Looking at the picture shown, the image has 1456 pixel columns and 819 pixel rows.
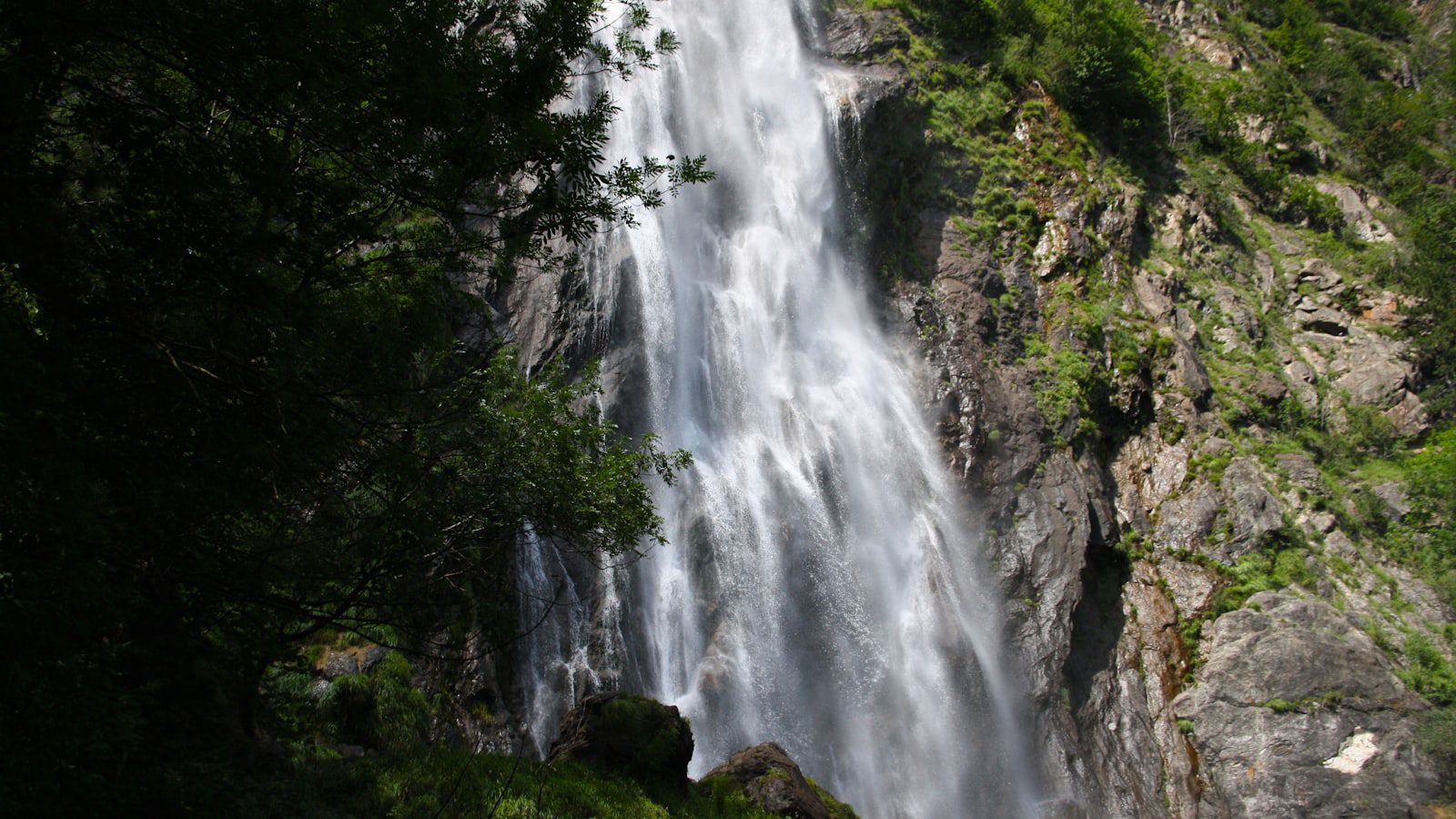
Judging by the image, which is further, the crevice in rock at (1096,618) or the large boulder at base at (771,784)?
the crevice in rock at (1096,618)

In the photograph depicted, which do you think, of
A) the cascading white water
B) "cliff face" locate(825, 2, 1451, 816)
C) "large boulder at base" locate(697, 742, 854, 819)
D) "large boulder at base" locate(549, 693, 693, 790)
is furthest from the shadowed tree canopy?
"cliff face" locate(825, 2, 1451, 816)

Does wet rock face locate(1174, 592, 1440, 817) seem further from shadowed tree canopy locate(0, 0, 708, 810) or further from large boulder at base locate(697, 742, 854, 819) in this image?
shadowed tree canopy locate(0, 0, 708, 810)

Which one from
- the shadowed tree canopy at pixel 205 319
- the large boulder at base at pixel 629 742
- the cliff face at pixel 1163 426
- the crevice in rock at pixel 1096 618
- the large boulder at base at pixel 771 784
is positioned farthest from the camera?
the crevice in rock at pixel 1096 618

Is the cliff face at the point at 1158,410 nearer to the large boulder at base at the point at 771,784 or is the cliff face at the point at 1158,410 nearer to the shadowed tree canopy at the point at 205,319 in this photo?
the large boulder at base at the point at 771,784

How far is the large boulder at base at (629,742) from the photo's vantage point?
8.57 m

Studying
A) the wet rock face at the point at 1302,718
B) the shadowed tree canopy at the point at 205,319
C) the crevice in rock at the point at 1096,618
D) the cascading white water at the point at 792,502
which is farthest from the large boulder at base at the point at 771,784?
the wet rock face at the point at 1302,718

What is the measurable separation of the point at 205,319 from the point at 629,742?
632 cm

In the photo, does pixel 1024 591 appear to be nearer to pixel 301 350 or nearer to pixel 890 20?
pixel 301 350

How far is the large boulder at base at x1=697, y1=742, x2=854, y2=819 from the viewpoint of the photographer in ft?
29.6

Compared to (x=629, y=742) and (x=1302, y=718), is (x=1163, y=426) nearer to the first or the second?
(x=1302, y=718)

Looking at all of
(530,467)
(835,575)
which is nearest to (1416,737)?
(835,575)

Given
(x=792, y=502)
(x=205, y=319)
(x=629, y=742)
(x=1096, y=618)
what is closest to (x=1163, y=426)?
(x=1096, y=618)

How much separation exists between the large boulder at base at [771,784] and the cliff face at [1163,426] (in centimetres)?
788

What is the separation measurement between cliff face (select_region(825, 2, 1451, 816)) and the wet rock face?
4 centimetres
